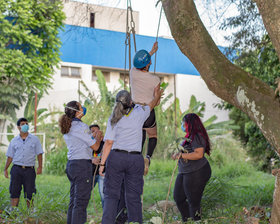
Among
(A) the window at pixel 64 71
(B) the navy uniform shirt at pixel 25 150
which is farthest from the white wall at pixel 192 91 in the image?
(B) the navy uniform shirt at pixel 25 150

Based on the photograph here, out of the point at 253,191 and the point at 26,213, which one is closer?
the point at 26,213

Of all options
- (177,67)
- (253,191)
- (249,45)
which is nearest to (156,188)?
(253,191)

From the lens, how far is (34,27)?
19.2m

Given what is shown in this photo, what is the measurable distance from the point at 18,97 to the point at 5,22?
148 inches

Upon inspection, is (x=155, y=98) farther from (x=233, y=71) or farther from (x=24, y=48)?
(x=24, y=48)

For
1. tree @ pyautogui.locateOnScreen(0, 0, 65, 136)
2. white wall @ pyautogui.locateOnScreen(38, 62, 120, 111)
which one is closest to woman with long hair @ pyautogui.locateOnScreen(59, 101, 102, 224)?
tree @ pyautogui.locateOnScreen(0, 0, 65, 136)

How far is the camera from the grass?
6.21 metres

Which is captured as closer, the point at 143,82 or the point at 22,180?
the point at 143,82

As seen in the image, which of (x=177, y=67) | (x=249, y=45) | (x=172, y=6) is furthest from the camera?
(x=177, y=67)

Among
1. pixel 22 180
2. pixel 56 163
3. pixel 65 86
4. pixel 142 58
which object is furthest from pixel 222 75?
pixel 65 86

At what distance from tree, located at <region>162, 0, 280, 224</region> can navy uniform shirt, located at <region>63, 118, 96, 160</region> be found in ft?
6.16

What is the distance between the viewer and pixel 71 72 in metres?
25.6

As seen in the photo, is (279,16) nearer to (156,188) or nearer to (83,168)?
(83,168)

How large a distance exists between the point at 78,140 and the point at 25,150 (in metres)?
2.41
